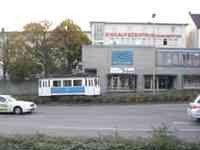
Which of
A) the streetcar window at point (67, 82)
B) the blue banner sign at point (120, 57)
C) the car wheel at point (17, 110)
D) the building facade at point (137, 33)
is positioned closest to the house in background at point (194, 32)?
the building facade at point (137, 33)

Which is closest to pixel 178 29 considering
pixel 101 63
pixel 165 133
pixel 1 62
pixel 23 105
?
pixel 101 63

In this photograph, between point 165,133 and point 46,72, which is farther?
point 46,72

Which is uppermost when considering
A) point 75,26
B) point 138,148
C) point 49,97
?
point 75,26

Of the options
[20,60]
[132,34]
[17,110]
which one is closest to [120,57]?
[20,60]

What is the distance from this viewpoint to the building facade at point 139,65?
5112cm

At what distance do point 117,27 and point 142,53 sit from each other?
25.6 m

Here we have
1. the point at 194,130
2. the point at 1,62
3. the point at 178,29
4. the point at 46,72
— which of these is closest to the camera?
the point at 194,130

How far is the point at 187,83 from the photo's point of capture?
53031mm

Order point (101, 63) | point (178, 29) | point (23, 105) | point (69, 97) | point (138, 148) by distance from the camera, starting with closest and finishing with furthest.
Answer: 1. point (138, 148)
2. point (23, 105)
3. point (69, 97)
4. point (101, 63)
5. point (178, 29)

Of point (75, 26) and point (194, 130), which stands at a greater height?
point (75, 26)

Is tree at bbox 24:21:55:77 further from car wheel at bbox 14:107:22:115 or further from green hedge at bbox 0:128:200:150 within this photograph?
green hedge at bbox 0:128:200:150

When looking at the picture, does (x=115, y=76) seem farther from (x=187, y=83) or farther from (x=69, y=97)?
(x=69, y=97)

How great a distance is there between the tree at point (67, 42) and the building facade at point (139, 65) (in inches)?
258

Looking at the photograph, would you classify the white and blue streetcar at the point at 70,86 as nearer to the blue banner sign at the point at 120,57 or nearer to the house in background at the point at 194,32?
the blue banner sign at the point at 120,57
